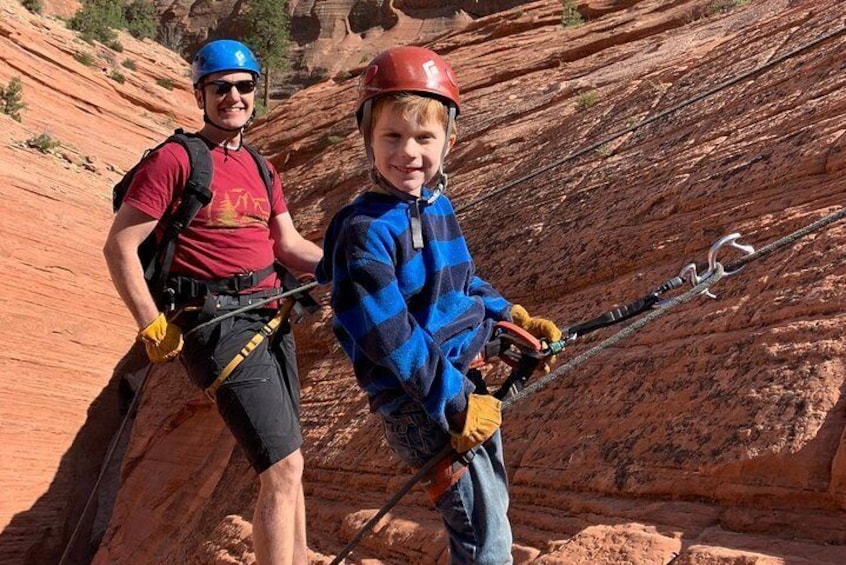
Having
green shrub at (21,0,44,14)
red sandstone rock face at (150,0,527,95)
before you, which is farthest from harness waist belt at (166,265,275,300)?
red sandstone rock face at (150,0,527,95)

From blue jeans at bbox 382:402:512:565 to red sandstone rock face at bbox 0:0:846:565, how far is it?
718 mm

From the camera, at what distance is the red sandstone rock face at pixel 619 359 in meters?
3.15

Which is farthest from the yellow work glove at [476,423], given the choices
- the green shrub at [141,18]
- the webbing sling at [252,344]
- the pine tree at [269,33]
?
the green shrub at [141,18]

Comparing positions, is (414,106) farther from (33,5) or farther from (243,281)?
(33,5)

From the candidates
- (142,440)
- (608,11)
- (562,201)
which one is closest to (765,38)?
(562,201)

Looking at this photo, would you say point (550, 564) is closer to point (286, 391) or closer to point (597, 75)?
point (286, 391)

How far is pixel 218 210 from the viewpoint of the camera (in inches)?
156

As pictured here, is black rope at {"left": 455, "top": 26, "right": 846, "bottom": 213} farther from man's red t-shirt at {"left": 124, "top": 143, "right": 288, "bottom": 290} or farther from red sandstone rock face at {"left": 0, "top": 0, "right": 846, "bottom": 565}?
man's red t-shirt at {"left": 124, "top": 143, "right": 288, "bottom": 290}

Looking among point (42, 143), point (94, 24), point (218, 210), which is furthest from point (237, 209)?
point (94, 24)

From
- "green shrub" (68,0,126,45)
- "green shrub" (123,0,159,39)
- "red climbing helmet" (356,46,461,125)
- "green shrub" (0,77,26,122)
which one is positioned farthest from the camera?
"green shrub" (123,0,159,39)

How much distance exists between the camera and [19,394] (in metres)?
10.9

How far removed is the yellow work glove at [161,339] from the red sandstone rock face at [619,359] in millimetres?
1482

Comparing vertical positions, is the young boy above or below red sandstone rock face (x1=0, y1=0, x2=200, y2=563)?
below

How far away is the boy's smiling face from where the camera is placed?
8.21 feet
